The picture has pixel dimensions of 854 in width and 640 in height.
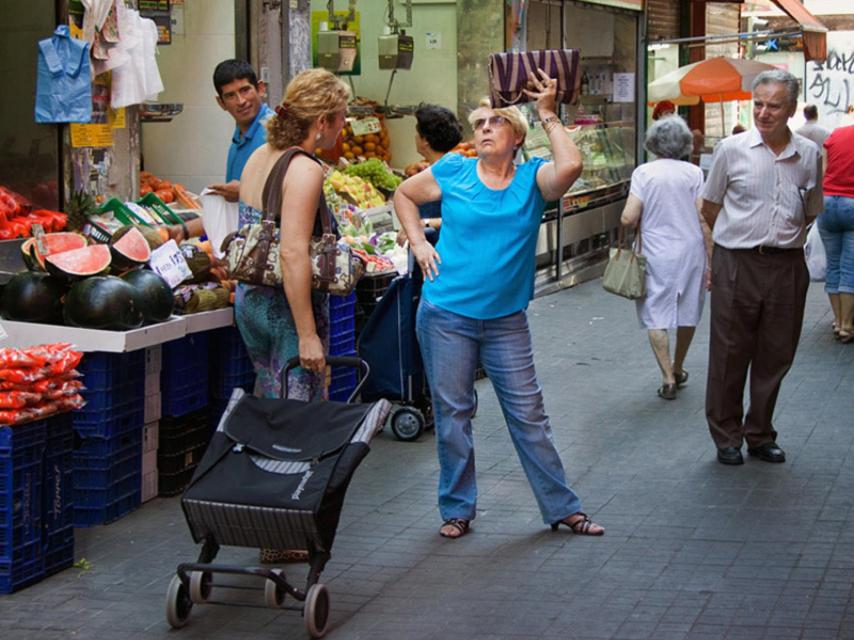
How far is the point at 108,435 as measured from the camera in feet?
21.2

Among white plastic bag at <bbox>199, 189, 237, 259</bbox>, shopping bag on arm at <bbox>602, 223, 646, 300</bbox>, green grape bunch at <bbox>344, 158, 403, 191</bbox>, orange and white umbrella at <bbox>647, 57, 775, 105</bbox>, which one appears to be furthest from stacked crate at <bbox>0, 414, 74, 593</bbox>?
orange and white umbrella at <bbox>647, 57, 775, 105</bbox>

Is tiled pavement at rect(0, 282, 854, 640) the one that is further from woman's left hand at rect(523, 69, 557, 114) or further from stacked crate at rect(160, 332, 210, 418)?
woman's left hand at rect(523, 69, 557, 114)

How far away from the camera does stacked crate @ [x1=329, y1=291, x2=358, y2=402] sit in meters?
8.28

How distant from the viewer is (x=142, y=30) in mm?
8539

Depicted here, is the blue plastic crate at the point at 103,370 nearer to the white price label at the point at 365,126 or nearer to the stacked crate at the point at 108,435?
the stacked crate at the point at 108,435

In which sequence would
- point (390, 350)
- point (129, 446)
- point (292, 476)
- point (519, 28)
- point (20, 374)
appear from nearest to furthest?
point (292, 476), point (20, 374), point (129, 446), point (390, 350), point (519, 28)

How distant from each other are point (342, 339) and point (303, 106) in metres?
2.71

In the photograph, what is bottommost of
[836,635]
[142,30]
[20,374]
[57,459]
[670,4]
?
[836,635]

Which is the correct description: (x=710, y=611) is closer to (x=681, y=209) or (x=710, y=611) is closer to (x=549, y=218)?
(x=681, y=209)

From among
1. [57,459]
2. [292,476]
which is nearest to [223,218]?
[57,459]

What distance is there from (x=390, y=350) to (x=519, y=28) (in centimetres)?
653

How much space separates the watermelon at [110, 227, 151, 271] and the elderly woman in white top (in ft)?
12.3

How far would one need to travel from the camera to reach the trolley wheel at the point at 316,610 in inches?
199

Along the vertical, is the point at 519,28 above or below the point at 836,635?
above
